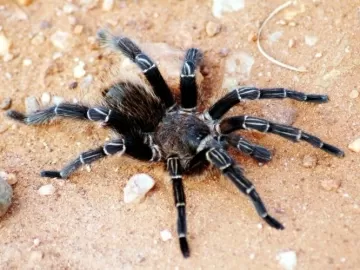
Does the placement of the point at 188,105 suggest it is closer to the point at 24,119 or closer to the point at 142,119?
the point at 142,119

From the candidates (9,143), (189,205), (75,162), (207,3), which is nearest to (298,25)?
(207,3)

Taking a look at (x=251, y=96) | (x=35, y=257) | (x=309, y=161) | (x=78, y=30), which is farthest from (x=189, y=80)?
(x=35, y=257)

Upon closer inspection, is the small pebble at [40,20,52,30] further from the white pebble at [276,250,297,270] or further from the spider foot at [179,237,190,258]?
the white pebble at [276,250,297,270]

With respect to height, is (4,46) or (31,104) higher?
(4,46)

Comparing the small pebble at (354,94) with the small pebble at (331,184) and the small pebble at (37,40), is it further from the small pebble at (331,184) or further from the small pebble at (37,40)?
the small pebble at (37,40)

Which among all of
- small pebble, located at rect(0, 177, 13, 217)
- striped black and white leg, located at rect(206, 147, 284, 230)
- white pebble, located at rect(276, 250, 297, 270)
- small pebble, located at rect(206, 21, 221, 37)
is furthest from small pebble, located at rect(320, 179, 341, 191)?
small pebble, located at rect(0, 177, 13, 217)

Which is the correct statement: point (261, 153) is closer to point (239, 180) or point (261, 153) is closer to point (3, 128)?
point (239, 180)
